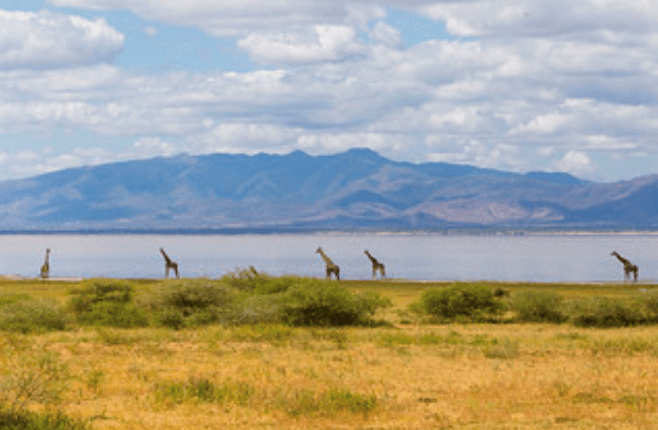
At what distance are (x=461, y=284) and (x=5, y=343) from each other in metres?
20.0

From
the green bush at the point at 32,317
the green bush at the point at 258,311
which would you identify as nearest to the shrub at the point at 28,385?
the green bush at the point at 32,317

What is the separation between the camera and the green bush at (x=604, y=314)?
39.9m

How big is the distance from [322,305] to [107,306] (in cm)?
887

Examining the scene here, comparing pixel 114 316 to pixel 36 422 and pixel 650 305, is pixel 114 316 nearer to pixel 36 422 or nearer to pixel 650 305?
pixel 650 305

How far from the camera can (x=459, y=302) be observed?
43.3 metres

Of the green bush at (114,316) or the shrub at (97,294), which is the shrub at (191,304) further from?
Answer: the shrub at (97,294)

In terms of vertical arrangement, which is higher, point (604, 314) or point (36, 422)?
point (604, 314)

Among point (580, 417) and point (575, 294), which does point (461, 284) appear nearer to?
point (575, 294)

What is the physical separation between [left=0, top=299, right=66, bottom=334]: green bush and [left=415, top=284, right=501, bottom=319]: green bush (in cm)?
1535

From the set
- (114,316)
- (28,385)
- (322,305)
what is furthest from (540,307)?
(28,385)

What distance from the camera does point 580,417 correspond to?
20.0 m

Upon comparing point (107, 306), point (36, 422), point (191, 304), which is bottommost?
point (36, 422)

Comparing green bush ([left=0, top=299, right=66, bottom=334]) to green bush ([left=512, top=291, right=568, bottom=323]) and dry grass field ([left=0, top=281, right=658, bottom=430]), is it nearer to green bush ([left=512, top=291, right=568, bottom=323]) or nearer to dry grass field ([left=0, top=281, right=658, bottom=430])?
dry grass field ([left=0, top=281, right=658, bottom=430])

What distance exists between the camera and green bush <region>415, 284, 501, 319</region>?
4331cm
